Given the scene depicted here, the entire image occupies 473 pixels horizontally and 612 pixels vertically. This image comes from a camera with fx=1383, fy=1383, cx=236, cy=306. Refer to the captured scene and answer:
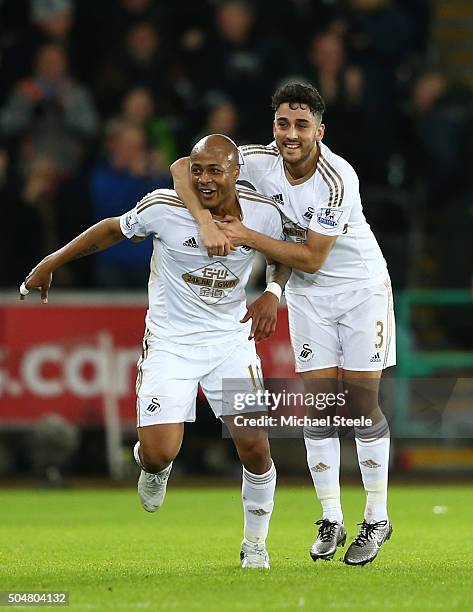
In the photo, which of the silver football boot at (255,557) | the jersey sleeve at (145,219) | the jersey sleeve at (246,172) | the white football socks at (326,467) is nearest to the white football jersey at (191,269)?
the jersey sleeve at (145,219)

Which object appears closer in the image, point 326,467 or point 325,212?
point 325,212

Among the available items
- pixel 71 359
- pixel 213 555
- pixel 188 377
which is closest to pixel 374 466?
pixel 213 555

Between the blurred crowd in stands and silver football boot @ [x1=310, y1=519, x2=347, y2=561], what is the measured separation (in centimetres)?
624

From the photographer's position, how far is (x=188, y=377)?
24.2 ft

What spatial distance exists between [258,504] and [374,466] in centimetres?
78

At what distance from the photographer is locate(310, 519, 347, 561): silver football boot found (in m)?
7.52

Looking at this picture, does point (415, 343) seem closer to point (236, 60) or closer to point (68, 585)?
point (236, 60)

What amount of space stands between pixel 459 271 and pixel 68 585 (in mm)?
8797

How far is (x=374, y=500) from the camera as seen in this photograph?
7684 mm

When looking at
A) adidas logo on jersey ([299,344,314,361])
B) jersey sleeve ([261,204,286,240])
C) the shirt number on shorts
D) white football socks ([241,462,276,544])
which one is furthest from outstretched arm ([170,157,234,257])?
white football socks ([241,462,276,544])

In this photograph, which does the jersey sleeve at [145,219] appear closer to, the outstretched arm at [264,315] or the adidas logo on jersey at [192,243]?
the adidas logo on jersey at [192,243]

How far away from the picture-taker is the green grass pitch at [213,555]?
613 cm

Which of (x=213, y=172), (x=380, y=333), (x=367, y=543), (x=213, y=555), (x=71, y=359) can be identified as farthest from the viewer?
(x=71, y=359)

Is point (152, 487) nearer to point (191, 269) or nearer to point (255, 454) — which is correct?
point (255, 454)
